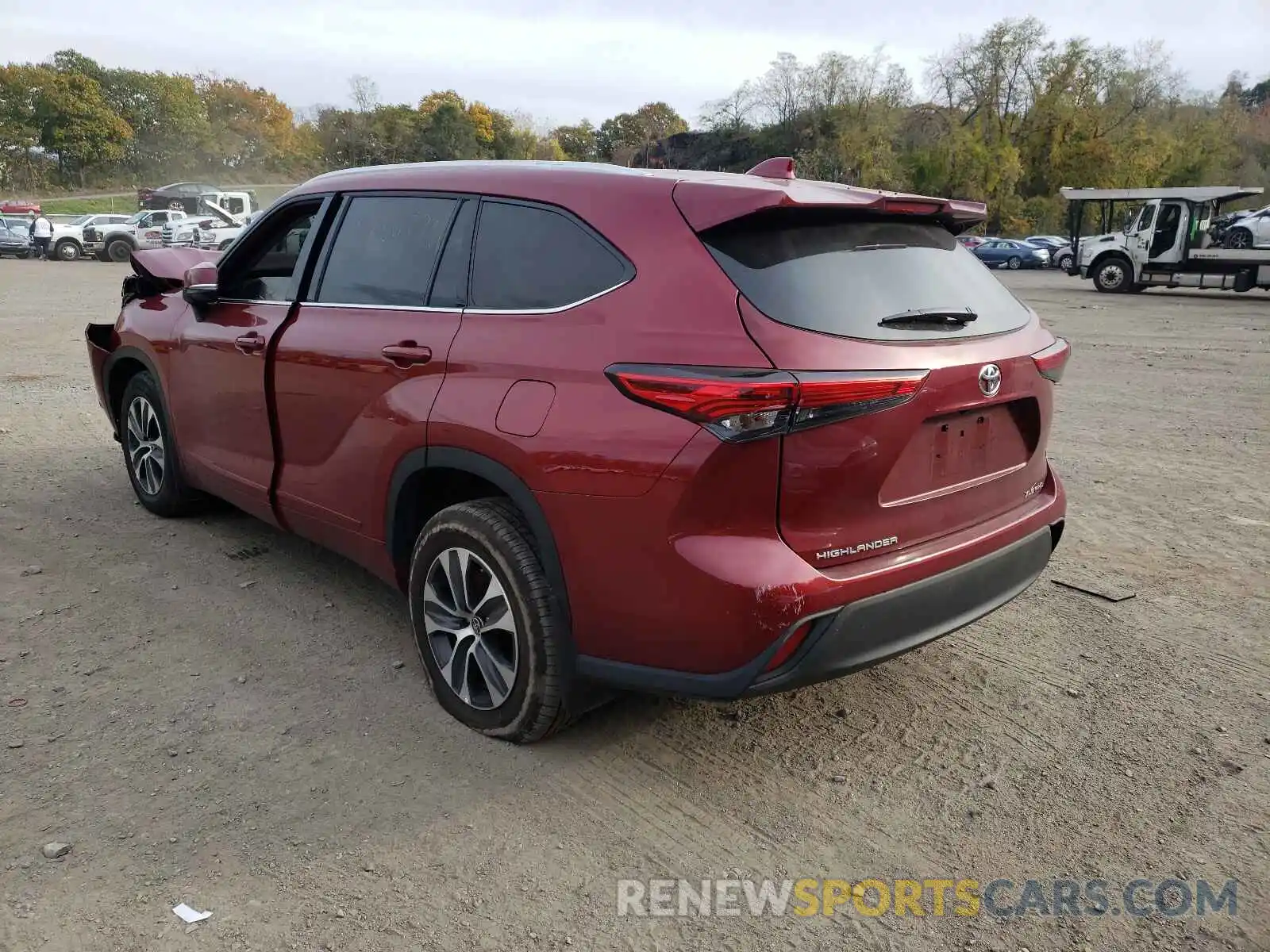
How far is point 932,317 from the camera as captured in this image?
2.77 metres

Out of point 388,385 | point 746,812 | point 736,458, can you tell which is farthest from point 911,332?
point 388,385

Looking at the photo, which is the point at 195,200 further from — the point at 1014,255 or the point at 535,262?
the point at 535,262

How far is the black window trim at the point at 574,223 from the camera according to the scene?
2695 millimetres

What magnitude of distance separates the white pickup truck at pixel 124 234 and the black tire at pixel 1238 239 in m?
29.6

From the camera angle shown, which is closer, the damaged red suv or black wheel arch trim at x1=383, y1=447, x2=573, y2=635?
the damaged red suv

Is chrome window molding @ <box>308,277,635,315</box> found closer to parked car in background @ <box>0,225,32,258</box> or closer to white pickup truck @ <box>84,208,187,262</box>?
white pickup truck @ <box>84,208,187,262</box>

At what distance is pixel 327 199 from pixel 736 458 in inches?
93.5

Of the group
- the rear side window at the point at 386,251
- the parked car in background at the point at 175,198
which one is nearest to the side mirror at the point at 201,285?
the rear side window at the point at 386,251

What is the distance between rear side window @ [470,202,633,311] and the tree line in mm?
49770

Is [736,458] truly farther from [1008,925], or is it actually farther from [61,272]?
[61,272]

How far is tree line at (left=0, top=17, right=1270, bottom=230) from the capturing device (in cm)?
5819

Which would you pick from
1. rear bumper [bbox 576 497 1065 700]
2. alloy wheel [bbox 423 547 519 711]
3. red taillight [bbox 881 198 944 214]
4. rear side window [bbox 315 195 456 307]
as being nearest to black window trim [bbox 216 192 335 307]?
rear side window [bbox 315 195 456 307]

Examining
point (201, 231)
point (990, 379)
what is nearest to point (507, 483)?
point (990, 379)

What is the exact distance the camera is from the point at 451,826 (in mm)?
2682
